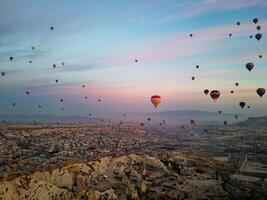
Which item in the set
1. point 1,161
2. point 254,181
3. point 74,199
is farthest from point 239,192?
point 1,161

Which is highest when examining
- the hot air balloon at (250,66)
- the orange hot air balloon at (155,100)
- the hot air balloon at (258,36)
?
the hot air balloon at (258,36)

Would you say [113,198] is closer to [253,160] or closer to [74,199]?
[74,199]

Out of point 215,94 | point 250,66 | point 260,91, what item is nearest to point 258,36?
point 250,66

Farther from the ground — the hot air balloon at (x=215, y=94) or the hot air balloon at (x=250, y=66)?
the hot air balloon at (x=250, y=66)

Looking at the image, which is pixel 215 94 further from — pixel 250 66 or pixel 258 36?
pixel 258 36

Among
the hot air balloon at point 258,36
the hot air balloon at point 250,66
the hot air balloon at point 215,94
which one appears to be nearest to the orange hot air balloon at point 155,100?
the hot air balloon at point 215,94

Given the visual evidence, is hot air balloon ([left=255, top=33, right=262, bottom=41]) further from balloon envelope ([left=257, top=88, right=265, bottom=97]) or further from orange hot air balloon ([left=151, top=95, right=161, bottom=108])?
orange hot air balloon ([left=151, top=95, right=161, bottom=108])

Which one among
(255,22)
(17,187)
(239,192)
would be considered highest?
(255,22)

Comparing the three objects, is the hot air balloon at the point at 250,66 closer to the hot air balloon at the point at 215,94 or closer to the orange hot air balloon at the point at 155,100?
the hot air balloon at the point at 215,94

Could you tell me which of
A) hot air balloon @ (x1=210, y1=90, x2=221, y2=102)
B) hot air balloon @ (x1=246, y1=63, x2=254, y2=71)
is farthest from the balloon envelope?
hot air balloon @ (x1=210, y1=90, x2=221, y2=102)

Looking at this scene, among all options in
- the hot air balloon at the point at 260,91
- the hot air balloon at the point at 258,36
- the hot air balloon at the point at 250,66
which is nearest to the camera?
the hot air balloon at the point at 258,36

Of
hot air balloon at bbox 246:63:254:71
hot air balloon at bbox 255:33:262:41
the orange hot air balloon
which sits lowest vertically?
the orange hot air balloon
